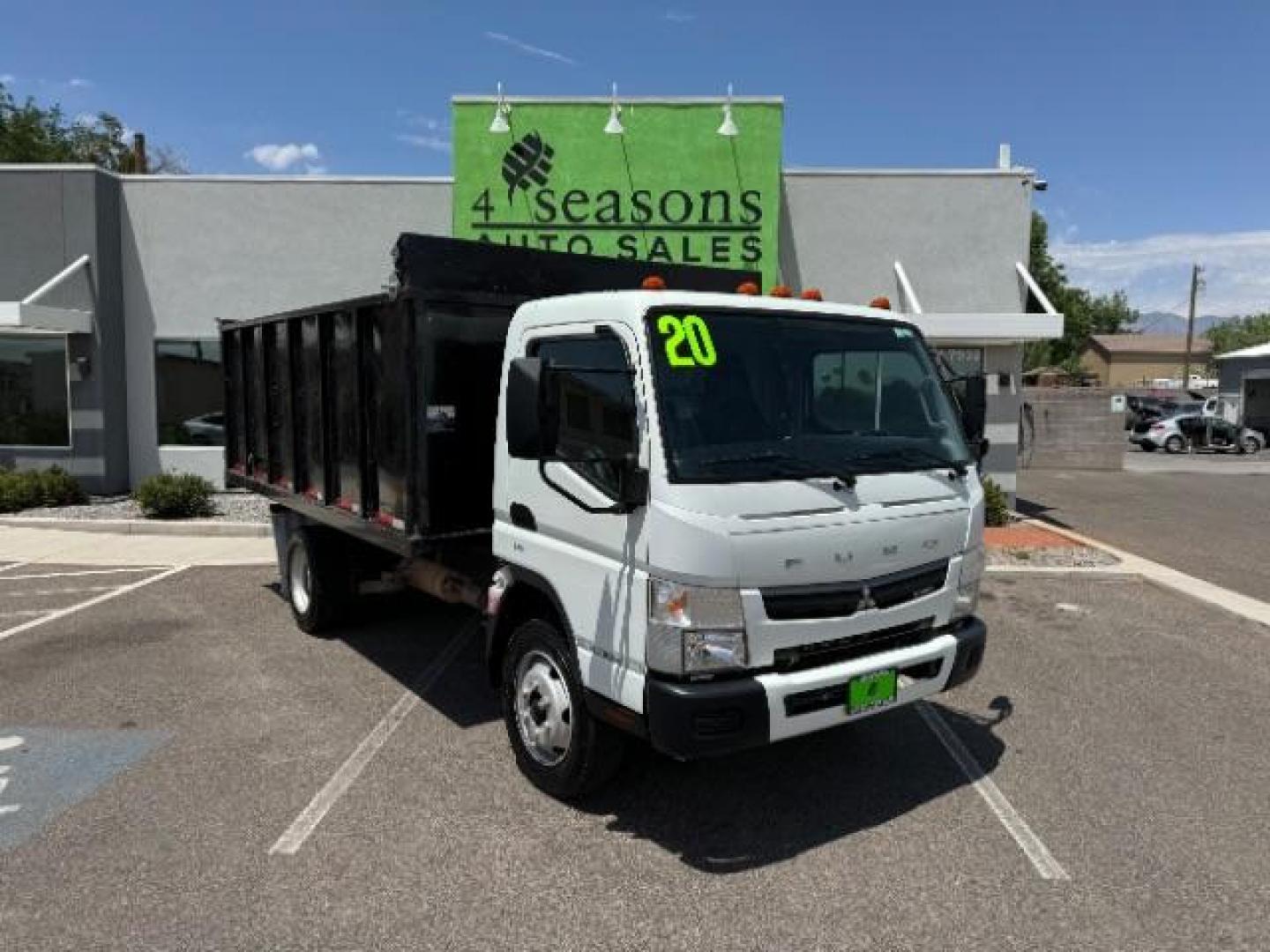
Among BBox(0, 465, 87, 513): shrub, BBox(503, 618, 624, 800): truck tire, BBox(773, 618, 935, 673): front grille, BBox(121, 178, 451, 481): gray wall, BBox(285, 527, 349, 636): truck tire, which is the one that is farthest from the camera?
BBox(121, 178, 451, 481): gray wall

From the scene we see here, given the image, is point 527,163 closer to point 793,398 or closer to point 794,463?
point 793,398

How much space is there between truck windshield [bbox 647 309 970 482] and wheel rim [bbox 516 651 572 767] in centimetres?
135

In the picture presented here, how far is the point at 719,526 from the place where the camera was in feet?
11.5

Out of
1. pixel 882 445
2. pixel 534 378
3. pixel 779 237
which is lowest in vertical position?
pixel 882 445

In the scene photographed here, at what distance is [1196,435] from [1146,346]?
70.3 metres

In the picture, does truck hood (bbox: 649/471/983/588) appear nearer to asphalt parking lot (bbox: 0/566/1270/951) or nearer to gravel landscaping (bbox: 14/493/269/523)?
asphalt parking lot (bbox: 0/566/1270/951)

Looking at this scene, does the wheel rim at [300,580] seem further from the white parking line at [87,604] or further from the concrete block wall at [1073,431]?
the concrete block wall at [1073,431]

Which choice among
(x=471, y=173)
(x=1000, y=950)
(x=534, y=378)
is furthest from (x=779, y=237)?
(x=1000, y=950)

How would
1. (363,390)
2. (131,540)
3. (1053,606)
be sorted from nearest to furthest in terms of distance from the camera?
(363,390) → (1053,606) → (131,540)

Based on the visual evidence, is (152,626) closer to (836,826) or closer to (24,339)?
(836,826)

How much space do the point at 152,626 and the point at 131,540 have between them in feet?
15.2

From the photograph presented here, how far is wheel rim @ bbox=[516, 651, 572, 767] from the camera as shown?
425cm

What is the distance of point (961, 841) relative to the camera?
404cm

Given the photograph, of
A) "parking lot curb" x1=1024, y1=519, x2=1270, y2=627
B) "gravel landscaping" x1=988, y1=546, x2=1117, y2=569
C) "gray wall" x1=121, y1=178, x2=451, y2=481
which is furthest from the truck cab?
"gray wall" x1=121, y1=178, x2=451, y2=481
